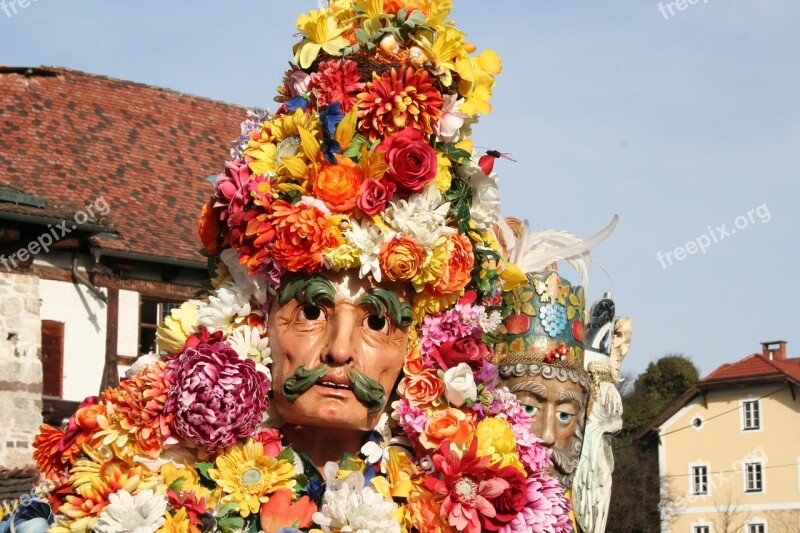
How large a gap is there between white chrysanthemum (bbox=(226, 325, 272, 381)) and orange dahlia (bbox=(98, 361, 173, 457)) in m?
0.33

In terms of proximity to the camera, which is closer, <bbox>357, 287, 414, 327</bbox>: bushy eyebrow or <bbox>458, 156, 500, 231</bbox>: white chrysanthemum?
<bbox>357, 287, 414, 327</bbox>: bushy eyebrow

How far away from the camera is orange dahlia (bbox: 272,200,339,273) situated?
5.27 metres

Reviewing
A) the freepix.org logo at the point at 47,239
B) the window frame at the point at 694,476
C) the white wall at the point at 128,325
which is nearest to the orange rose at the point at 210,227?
the freepix.org logo at the point at 47,239

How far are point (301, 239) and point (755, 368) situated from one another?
105 ft

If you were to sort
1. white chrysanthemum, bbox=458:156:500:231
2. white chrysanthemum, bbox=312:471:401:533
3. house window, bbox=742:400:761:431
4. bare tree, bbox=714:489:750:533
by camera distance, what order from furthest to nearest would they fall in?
house window, bbox=742:400:761:431
bare tree, bbox=714:489:750:533
white chrysanthemum, bbox=458:156:500:231
white chrysanthemum, bbox=312:471:401:533

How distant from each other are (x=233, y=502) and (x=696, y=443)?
1240 inches

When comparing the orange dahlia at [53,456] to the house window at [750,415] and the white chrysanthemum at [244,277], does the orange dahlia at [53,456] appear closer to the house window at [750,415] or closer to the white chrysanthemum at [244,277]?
the white chrysanthemum at [244,277]

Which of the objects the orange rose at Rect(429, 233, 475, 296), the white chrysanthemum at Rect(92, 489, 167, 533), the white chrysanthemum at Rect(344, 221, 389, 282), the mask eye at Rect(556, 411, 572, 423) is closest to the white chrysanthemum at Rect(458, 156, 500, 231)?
the orange rose at Rect(429, 233, 475, 296)

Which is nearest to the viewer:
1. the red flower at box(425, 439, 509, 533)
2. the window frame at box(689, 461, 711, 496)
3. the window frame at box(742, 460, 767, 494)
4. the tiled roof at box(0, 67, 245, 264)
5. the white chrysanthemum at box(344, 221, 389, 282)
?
the red flower at box(425, 439, 509, 533)

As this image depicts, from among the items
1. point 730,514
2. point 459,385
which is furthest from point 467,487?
point 730,514

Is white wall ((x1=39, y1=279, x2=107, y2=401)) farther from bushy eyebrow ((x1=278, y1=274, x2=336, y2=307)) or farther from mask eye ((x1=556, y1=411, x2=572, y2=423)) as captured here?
bushy eyebrow ((x1=278, y1=274, x2=336, y2=307))

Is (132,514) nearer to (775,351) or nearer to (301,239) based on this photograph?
(301,239)

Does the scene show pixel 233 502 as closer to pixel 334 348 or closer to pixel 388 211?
pixel 334 348

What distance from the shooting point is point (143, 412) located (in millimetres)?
5113
